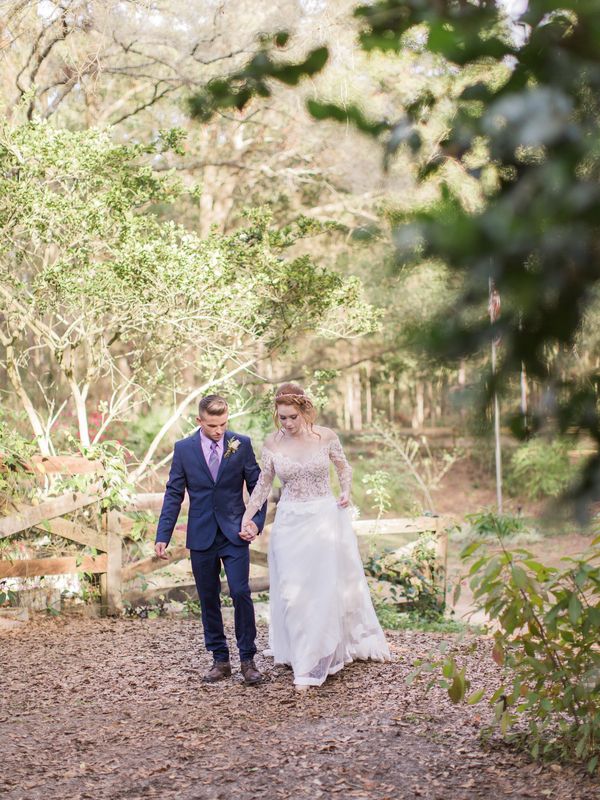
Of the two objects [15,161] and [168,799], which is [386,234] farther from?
[15,161]

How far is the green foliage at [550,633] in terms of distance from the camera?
3.49 metres

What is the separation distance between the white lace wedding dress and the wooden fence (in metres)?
2.41

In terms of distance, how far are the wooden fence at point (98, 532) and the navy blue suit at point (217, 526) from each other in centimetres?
219

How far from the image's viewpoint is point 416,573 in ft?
28.6

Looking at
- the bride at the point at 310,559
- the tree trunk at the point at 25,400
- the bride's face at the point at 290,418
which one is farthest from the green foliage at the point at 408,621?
the tree trunk at the point at 25,400

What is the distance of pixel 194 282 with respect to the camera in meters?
8.43

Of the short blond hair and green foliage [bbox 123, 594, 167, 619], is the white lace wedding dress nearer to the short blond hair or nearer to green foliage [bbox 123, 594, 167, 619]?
the short blond hair

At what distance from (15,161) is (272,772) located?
5.92 m

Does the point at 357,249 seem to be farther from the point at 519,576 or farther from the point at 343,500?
the point at 343,500

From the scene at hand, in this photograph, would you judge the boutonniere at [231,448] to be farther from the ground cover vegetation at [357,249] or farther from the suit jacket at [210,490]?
the ground cover vegetation at [357,249]

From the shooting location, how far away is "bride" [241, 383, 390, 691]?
18.9 feet

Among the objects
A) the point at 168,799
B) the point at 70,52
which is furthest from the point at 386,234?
the point at 70,52

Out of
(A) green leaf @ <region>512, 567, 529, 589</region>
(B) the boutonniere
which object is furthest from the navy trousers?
(A) green leaf @ <region>512, 567, 529, 589</region>

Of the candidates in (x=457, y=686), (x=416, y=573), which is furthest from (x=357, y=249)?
(x=416, y=573)
